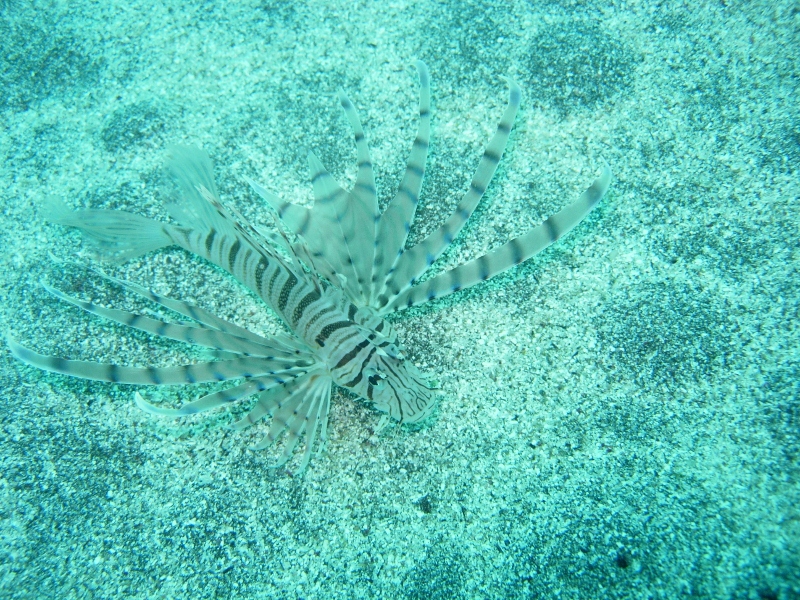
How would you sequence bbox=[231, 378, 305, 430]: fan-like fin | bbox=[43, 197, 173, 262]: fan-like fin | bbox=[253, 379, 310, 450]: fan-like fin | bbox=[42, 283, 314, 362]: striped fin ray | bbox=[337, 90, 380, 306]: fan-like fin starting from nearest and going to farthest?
bbox=[42, 283, 314, 362]: striped fin ray, bbox=[231, 378, 305, 430]: fan-like fin, bbox=[253, 379, 310, 450]: fan-like fin, bbox=[337, 90, 380, 306]: fan-like fin, bbox=[43, 197, 173, 262]: fan-like fin

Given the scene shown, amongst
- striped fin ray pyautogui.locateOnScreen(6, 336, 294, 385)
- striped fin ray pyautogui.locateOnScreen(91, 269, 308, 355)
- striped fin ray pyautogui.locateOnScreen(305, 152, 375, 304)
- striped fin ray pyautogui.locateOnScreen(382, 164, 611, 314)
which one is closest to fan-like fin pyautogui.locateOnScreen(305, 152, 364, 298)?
striped fin ray pyautogui.locateOnScreen(305, 152, 375, 304)

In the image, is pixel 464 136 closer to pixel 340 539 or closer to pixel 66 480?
pixel 340 539

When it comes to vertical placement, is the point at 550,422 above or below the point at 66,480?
above

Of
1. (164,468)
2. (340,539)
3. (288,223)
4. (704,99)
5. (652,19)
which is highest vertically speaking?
(652,19)

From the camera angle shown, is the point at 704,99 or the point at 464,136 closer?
the point at 704,99

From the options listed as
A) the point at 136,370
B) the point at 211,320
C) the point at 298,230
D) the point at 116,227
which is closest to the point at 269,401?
the point at 211,320

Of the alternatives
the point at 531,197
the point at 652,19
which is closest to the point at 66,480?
the point at 531,197

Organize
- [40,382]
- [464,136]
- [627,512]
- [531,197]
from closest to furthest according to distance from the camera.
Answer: [627,512]
[40,382]
[531,197]
[464,136]

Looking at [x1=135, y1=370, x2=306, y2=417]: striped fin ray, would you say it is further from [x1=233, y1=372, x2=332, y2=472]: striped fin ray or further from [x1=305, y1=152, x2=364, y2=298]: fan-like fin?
[x1=305, y1=152, x2=364, y2=298]: fan-like fin
